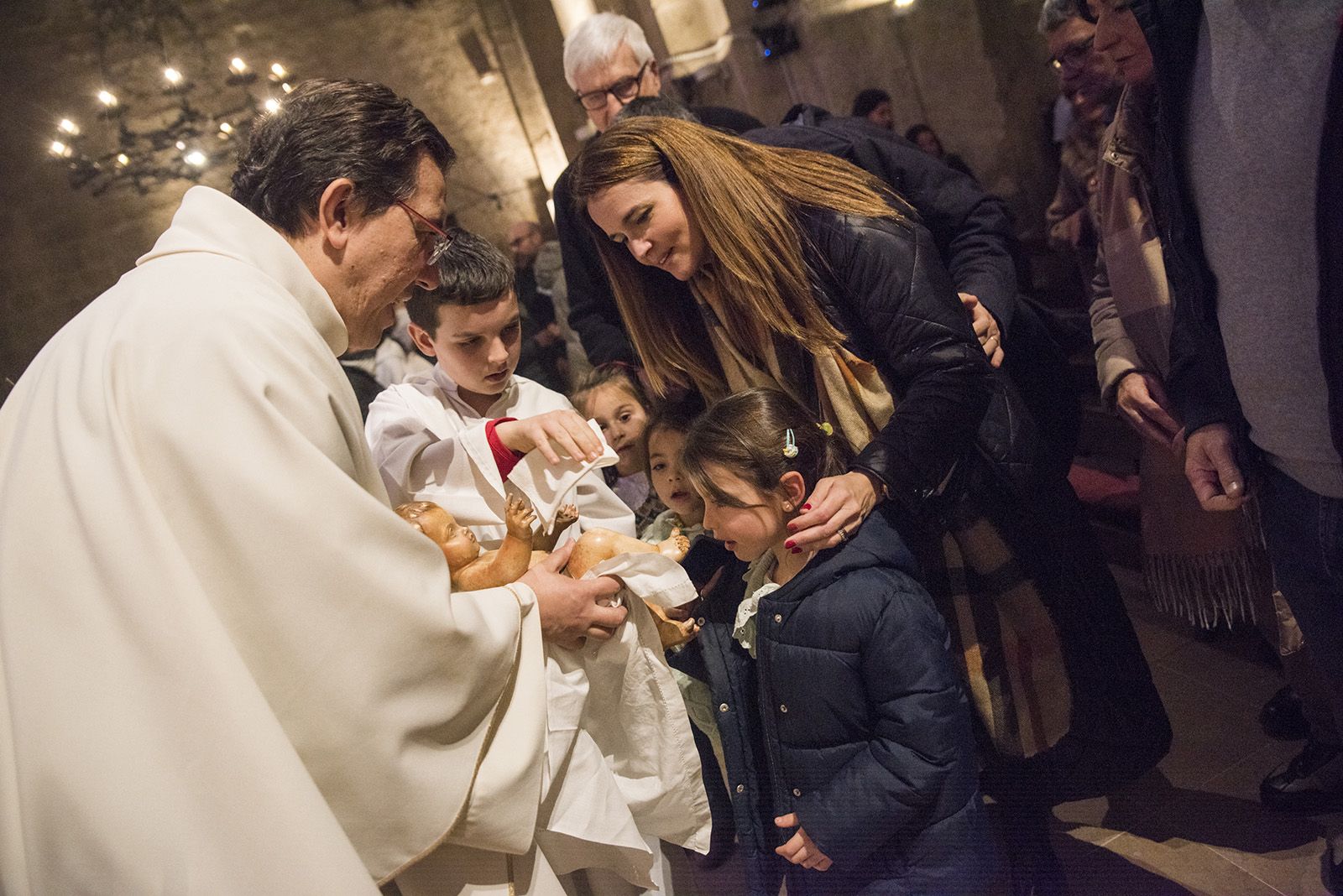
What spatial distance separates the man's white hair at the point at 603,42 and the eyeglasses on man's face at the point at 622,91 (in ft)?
0.15

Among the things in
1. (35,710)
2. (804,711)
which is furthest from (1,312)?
(804,711)

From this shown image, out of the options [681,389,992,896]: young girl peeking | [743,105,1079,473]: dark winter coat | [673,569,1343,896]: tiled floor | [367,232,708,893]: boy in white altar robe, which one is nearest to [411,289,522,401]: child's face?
[367,232,708,893]: boy in white altar robe

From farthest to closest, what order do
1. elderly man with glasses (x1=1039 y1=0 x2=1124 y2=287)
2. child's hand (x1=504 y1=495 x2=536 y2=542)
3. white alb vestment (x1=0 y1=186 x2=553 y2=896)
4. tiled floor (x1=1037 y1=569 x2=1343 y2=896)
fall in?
elderly man with glasses (x1=1039 y1=0 x2=1124 y2=287) → tiled floor (x1=1037 y1=569 x2=1343 y2=896) → child's hand (x1=504 y1=495 x2=536 y2=542) → white alb vestment (x1=0 y1=186 x2=553 y2=896)

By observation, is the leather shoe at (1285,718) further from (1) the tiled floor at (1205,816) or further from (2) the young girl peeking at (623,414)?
(2) the young girl peeking at (623,414)

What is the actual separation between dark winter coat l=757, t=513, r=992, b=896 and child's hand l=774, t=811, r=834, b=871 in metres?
0.03

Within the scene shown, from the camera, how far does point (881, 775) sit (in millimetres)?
1824

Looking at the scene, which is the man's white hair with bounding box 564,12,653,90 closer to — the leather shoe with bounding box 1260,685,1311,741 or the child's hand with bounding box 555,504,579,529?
the child's hand with bounding box 555,504,579,529

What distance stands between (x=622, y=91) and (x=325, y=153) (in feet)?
5.00

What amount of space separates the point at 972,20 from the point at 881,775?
4600 millimetres

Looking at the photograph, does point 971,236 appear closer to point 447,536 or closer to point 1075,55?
point 1075,55

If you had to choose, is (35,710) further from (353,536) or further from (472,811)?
(472,811)

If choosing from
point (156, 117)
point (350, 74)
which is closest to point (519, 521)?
point (156, 117)

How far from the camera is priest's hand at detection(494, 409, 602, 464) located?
196cm

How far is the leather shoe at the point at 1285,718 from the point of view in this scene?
256 cm
